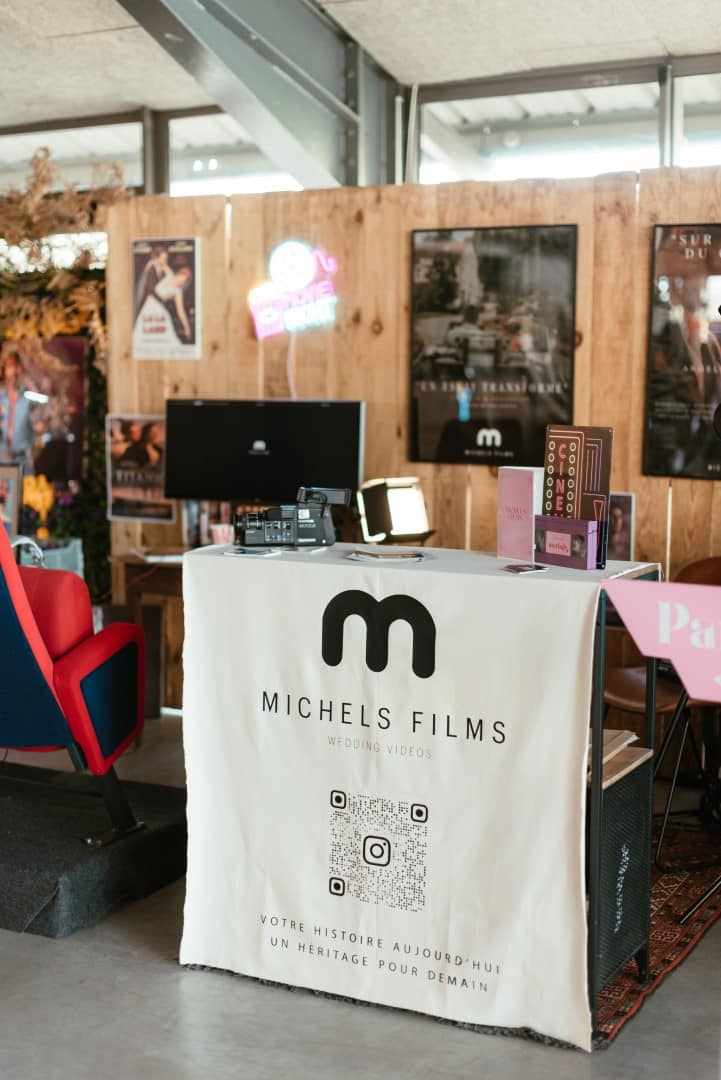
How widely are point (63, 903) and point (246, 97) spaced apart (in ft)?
12.2

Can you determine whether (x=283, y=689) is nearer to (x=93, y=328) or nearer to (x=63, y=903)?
(x=63, y=903)

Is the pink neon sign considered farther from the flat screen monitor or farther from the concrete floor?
the concrete floor

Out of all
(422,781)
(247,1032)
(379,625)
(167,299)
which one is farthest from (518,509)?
(167,299)

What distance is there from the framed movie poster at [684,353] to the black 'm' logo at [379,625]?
2.33 meters

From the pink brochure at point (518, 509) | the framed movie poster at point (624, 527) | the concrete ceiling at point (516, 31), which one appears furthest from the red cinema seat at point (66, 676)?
the concrete ceiling at point (516, 31)

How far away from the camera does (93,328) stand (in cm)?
679

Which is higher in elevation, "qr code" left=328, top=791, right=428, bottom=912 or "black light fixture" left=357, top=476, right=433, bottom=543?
"black light fixture" left=357, top=476, right=433, bottom=543

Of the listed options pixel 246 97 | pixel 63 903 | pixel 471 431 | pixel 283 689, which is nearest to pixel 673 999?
pixel 283 689

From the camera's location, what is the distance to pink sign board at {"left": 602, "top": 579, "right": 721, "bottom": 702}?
92.9 inches

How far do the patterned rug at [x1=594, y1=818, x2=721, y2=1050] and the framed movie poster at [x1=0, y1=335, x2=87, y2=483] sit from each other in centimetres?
432

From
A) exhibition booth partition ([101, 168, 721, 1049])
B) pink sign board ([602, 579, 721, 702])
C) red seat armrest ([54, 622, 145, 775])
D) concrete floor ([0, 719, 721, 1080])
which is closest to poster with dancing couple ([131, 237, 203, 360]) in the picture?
red seat armrest ([54, 622, 145, 775])

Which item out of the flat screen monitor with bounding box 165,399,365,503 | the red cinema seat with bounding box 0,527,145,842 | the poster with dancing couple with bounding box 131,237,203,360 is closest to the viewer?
the red cinema seat with bounding box 0,527,145,842

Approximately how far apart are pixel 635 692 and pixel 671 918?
934 millimetres

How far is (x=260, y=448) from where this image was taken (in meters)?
5.49
